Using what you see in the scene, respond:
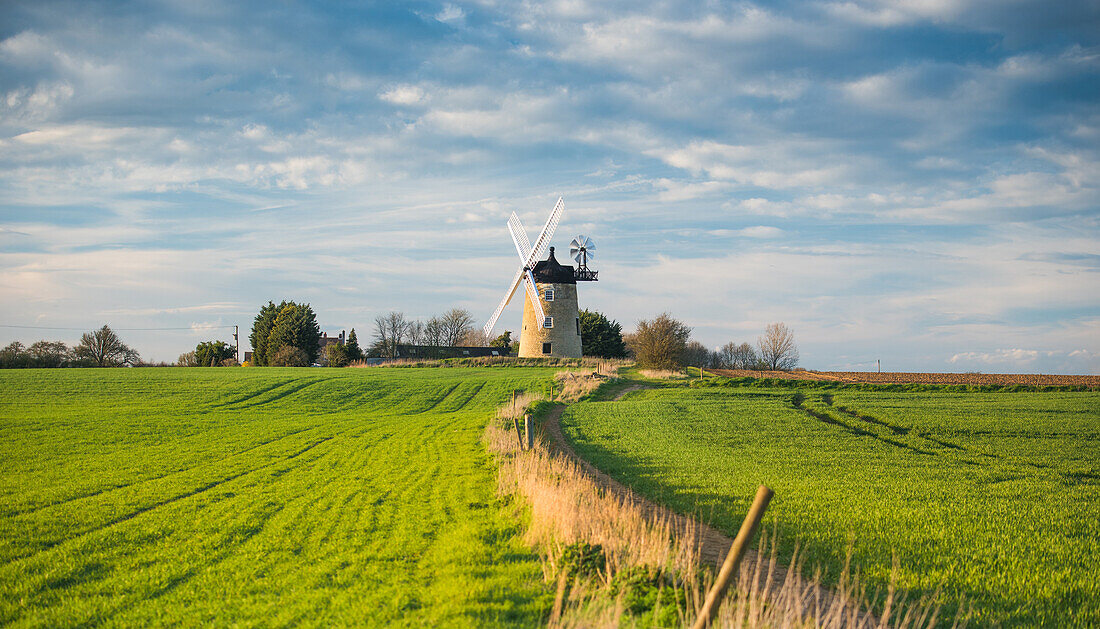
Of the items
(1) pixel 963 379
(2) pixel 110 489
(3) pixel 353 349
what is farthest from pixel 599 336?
(2) pixel 110 489

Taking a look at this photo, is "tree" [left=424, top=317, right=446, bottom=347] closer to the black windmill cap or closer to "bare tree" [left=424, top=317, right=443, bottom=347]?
"bare tree" [left=424, top=317, right=443, bottom=347]

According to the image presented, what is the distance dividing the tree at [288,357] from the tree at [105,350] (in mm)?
14535

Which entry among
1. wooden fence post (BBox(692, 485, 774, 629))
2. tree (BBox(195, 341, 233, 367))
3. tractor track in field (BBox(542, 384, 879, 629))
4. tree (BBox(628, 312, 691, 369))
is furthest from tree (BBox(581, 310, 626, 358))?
wooden fence post (BBox(692, 485, 774, 629))

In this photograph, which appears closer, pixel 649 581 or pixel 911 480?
pixel 649 581

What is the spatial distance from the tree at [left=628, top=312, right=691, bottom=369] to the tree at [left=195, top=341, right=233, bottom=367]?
158 ft

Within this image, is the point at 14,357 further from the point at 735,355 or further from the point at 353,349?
the point at 735,355

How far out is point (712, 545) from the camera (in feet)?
38.9

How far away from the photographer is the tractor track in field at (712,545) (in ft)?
28.6

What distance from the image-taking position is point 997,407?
33.0m

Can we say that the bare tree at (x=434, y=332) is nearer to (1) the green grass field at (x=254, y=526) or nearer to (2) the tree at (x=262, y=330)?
(2) the tree at (x=262, y=330)

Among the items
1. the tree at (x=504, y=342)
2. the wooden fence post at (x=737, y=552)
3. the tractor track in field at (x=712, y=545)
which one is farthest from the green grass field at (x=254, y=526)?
the tree at (x=504, y=342)

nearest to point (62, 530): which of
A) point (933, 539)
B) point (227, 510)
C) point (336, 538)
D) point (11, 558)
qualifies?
point (11, 558)

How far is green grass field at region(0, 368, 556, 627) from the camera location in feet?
28.2

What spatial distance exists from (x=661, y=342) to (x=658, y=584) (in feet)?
192
